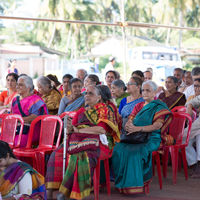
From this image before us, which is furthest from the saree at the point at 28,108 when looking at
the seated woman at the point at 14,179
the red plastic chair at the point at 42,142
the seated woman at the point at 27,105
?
the seated woman at the point at 14,179

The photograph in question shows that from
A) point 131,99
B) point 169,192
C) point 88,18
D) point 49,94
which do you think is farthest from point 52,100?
point 88,18

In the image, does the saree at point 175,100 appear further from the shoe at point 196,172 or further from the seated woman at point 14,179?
the seated woman at point 14,179

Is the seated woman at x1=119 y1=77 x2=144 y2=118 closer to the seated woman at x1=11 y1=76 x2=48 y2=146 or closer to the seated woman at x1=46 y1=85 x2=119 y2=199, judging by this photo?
the seated woman at x1=46 y1=85 x2=119 y2=199

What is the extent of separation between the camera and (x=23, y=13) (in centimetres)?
5562

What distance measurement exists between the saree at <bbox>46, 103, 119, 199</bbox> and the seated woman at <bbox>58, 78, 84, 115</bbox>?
109 centimetres

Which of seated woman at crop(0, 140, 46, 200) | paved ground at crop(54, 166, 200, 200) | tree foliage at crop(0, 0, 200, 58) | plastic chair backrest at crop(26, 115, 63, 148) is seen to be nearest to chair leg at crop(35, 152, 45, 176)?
plastic chair backrest at crop(26, 115, 63, 148)

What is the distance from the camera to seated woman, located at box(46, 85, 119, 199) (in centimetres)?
424

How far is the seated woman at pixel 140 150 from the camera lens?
185 inches

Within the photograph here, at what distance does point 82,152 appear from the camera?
4.37 meters

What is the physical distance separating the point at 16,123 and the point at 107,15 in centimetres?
4925

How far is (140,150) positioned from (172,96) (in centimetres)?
175

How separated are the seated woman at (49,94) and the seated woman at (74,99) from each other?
30cm

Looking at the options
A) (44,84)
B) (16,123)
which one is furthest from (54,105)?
(16,123)

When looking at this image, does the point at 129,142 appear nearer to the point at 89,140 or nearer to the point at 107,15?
the point at 89,140
